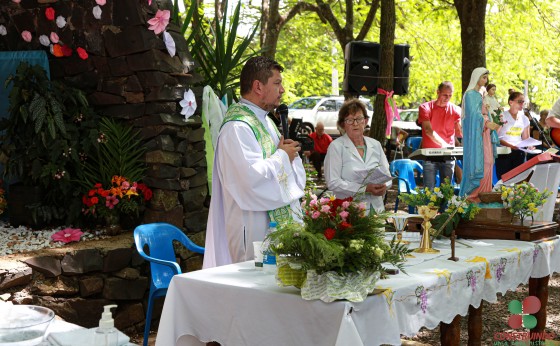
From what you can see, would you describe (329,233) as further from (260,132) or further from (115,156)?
(115,156)

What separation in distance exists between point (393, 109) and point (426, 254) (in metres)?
7.58

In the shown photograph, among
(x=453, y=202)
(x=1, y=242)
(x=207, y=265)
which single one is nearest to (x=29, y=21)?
(x=1, y=242)

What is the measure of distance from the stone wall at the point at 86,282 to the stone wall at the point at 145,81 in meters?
0.66

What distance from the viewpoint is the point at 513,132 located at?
12117mm

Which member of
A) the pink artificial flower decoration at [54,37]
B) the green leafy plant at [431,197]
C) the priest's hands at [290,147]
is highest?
the pink artificial flower decoration at [54,37]

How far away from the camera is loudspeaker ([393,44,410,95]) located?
1179 cm

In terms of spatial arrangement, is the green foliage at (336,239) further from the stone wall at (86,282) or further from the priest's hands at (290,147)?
the stone wall at (86,282)

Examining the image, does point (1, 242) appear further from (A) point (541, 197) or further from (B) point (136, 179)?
(A) point (541, 197)

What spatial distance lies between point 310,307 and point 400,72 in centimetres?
902

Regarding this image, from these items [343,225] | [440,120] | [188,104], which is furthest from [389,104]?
[343,225]

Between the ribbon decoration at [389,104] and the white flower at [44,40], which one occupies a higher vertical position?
the white flower at [44,40]

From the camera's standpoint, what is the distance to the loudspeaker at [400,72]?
11.8 m

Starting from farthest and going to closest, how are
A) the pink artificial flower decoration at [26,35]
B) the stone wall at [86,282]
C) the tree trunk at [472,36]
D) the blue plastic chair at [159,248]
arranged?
the tree trunk at [472,36] < the pink artificial flower decoration at [26,35] < the stone wall at [86,282] < the blue plastic chair at [159,248]

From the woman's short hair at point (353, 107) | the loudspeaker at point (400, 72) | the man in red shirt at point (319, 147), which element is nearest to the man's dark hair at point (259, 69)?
the woman's short hair at point (353, 107)
